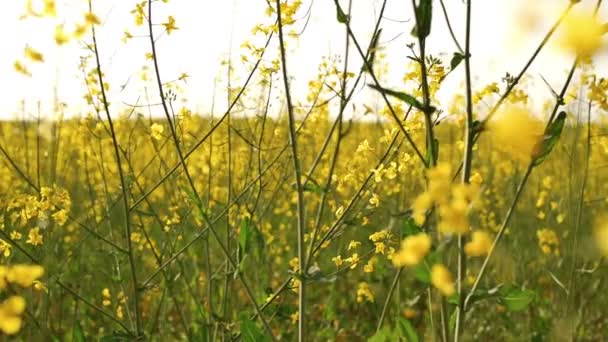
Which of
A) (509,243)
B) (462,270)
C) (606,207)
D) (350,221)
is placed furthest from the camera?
(606,207)

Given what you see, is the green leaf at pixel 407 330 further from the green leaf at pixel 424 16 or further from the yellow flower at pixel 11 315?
the yellow flower at pixel 11 315

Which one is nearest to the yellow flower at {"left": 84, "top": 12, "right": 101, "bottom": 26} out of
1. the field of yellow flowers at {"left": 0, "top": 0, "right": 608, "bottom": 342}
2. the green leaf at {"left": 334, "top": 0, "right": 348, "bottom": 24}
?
the field of yellow flowers at {"left": 0, "top": 0, "right": 608, "bottom": 342}

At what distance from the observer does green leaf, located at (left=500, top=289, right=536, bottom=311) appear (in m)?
1.75

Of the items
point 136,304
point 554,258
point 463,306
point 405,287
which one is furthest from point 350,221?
point 554,258

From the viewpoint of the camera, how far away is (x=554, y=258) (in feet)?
16.7

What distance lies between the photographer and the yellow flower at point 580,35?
821mm

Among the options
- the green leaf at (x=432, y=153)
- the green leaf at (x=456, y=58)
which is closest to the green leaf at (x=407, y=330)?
the green leaf at (x=432, y=153)

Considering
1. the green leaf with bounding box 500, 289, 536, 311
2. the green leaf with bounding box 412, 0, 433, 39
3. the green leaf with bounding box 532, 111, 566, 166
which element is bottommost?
the green leaf with bounding box 500, 289, 536, 311

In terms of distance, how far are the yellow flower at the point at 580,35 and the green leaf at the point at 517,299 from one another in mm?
994

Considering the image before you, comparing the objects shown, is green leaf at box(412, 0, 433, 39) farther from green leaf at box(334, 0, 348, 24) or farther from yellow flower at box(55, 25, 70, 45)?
yellow flower at box(55, 25, 70, 45)

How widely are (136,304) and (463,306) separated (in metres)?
1.01

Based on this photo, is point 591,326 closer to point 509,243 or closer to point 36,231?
point 509,243

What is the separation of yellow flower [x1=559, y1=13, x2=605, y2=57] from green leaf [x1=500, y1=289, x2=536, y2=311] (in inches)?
39.1

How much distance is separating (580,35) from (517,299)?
107 centimetres
